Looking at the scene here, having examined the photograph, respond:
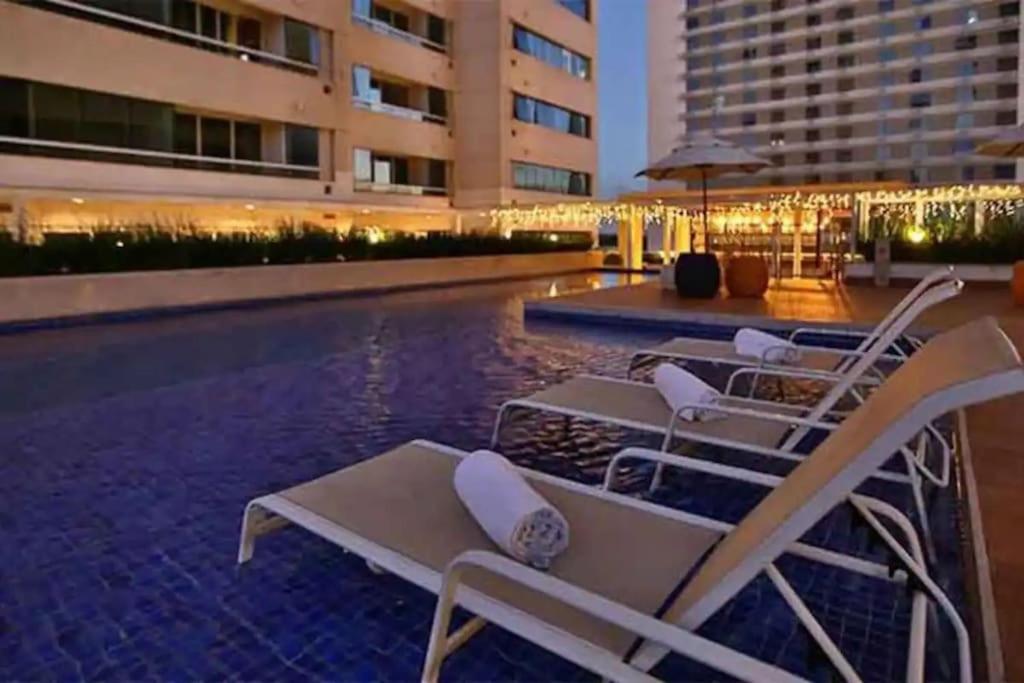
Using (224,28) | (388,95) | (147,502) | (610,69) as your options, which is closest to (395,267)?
(224,28)

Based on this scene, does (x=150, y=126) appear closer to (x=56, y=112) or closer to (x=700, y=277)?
(x=56, y=112)

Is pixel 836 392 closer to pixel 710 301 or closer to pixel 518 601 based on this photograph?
pixel 518 601

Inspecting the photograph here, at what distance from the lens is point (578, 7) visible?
3344 centimetres

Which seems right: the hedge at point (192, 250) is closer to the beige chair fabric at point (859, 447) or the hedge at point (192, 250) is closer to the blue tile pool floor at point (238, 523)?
the blue tile pool floor at point (238, 523)

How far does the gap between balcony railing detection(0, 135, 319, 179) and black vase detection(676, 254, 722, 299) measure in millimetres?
12091

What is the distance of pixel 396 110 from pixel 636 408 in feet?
72.7

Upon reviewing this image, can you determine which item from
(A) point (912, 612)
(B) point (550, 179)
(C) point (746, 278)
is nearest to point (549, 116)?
(B) point (550, 179)

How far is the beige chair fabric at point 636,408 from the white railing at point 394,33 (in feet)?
69.3

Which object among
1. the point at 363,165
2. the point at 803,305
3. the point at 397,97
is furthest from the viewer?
the point at 397,97

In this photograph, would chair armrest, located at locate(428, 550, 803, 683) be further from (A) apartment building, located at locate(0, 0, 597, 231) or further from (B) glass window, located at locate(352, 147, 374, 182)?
(B) glass window, located at locate(352, 147, 374, 182)

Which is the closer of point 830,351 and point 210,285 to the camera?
point 830,351

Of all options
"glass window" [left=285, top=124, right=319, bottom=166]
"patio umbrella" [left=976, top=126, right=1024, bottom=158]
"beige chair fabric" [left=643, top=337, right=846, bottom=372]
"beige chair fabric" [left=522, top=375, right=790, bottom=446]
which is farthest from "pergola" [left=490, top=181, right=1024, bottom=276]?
"beige chair fabric" [left=522, top=375, right=790, bottom=446]

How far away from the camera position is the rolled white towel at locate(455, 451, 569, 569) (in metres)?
2.38

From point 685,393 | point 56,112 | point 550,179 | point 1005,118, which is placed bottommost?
point 685,393
